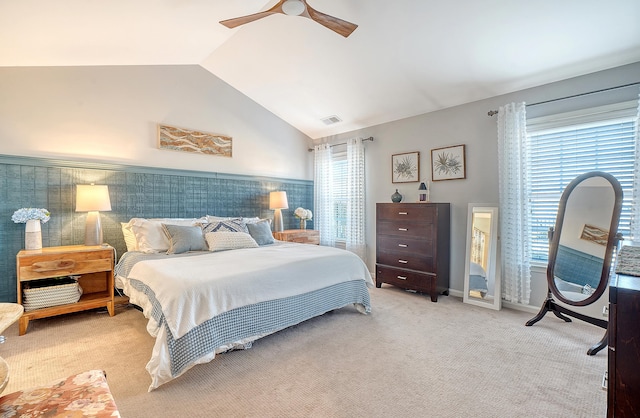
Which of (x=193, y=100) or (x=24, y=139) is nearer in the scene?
(x=24, y=139)

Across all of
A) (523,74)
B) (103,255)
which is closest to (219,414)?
(103,255)

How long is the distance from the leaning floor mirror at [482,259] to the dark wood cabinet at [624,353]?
2881 mm

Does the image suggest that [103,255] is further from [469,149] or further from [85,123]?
[469,149]

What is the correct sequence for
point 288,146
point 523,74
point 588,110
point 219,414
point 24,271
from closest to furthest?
point 219,414 → point 24,271 → point 588,110 → point 523,74 → point 288,146

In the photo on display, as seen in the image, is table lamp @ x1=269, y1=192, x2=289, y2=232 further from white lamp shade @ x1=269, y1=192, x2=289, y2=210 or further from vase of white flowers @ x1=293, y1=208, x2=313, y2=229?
vase of white flowers @ x1=293, y1=208, x2=313, y2=229

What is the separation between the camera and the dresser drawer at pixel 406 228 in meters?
3.78

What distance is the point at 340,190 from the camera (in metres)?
5.42

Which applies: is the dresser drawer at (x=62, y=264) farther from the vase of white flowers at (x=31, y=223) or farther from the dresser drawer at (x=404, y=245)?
the dresser drawer at (x=404, y=245)

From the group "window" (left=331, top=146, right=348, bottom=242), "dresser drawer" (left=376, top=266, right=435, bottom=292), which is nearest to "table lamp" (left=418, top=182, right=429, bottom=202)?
"dresser drawer" (left=376, top=266, right=435, bottom=292)

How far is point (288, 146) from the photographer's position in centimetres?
547

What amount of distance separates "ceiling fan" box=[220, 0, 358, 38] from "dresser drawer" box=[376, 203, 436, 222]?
7.29 ft

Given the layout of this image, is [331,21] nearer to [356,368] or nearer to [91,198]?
[356,368]

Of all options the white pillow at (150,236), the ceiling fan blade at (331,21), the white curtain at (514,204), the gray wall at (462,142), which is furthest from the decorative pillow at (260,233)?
the white curtain at (514,204)

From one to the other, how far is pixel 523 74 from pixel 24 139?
17.3 feet
